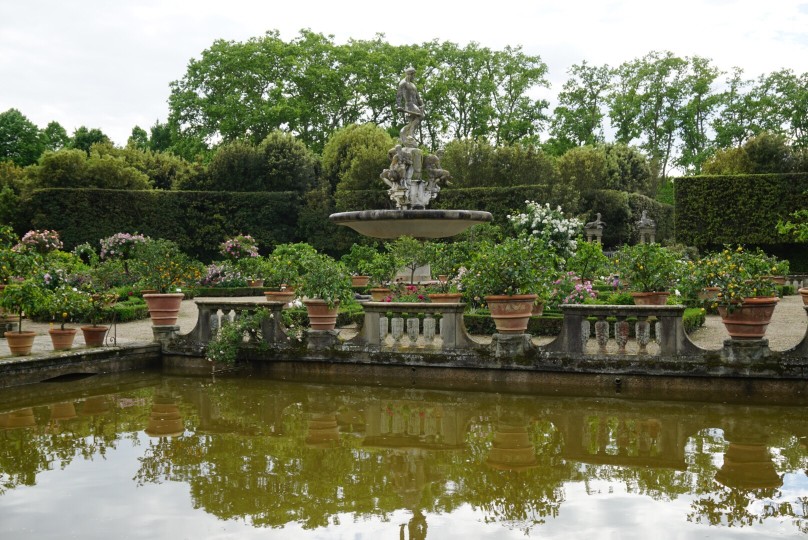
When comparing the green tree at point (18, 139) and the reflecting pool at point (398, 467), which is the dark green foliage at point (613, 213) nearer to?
the reflecting pool at point (398, 467)

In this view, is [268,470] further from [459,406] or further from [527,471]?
[459,406]

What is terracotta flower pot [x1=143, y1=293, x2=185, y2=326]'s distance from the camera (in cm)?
1025

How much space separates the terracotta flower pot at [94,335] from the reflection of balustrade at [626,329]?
593cm

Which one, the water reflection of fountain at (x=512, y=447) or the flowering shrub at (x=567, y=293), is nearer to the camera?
the water reflection of fountain at (x=512, y=447)

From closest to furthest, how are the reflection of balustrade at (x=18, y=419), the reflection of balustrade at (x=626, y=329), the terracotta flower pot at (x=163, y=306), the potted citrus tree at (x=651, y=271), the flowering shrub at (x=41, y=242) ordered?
the reflection of balustrade at (x=18, y=419) → the reflection of balustrade at (x=626, y=329) → the terracotta flower pot at (x=163, y=306) → the potted citrus tree at (x=651, y=271) → the flowering shrub at (x=41, y=242)

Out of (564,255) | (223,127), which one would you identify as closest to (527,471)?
(564,255)

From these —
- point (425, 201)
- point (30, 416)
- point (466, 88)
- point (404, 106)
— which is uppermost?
point (466, 88)

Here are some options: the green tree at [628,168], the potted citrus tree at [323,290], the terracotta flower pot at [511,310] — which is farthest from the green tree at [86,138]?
the terracotta flower pot at [511,310]

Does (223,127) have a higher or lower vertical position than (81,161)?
higher

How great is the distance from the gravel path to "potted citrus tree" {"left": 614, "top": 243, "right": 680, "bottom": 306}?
0.78 meters

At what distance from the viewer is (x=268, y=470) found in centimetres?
569

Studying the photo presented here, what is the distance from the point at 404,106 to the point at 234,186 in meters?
16.4

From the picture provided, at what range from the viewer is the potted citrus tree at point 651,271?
34.6 feet

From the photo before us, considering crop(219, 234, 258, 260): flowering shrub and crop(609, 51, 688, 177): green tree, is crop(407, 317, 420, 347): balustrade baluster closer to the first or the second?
crop(219, 234, 258, 260): flowering shrub
